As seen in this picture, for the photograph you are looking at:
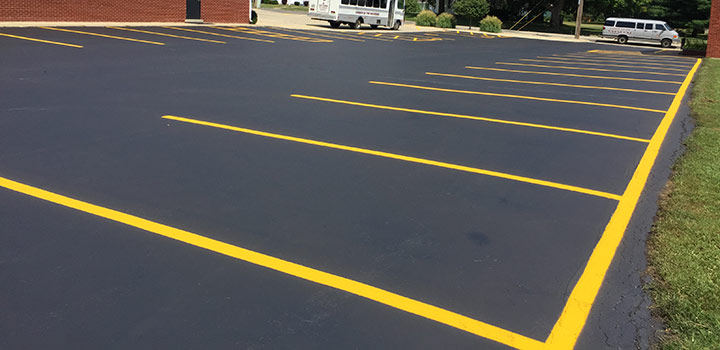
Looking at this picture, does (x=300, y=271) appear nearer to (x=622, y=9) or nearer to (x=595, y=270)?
(x=595, y=270)

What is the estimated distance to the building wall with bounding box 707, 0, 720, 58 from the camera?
83.4 feet

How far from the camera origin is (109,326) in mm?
3334

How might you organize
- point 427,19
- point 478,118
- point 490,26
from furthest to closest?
point 427,19 → point 490,26 → point 478,118

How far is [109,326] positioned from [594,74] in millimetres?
16935

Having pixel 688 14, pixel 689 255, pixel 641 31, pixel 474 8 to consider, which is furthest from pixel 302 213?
pixel 688 14

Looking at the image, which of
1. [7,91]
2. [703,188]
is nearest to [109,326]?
[703,188]

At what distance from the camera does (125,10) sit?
27.7 m

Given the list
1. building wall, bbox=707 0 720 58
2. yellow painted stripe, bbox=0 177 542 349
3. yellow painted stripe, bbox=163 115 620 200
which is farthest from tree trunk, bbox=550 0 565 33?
yellow painted stripe, bbox=0 177 542 349

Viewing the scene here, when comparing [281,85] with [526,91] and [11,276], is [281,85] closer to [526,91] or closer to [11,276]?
[526,91]

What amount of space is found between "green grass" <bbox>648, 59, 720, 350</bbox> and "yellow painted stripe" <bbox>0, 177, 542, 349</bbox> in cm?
92

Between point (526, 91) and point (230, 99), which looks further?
point (526, 91)

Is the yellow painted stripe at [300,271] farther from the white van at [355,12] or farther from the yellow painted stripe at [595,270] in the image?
the white van at [355,12]

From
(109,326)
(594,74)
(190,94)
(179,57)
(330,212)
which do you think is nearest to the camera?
(109,326)

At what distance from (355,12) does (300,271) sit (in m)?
34.2
